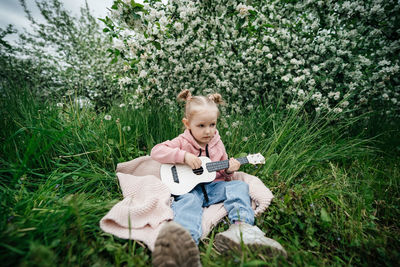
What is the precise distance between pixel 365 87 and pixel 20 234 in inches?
165

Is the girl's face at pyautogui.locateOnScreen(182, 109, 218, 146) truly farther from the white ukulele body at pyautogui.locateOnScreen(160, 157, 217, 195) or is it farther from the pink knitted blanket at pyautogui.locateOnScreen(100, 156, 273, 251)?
the pink knitted blanket at pyautogui.locateOnScreen(100, 156, 273, 251)

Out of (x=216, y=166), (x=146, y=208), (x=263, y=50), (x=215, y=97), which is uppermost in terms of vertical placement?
(x=263, y=50)

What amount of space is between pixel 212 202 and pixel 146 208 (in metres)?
0.61

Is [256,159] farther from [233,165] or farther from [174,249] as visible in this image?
[174,249]

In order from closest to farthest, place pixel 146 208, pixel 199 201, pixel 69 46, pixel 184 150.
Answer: pixel 146 208 < pixel 199 201 < pixel 184 150 < pixel 69 46

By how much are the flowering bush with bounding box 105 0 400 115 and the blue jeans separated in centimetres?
150

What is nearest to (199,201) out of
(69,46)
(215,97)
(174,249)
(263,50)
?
(174,249)

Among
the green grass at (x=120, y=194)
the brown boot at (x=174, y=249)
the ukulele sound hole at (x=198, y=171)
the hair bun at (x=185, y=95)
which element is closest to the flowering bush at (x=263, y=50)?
the green grass at (x=120, y=194)

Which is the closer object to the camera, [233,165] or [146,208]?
[146,208]

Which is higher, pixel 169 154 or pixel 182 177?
pixel 169 154

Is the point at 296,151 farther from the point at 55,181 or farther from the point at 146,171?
the point at 55,181

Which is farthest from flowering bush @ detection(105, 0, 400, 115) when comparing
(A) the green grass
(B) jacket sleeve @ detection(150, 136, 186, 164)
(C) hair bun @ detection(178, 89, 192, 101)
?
(B) jacket sleeve @ detection(150, 136, 186, 164)

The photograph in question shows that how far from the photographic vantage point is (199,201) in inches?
64.6

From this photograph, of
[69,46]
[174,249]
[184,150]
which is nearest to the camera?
[174,249]
